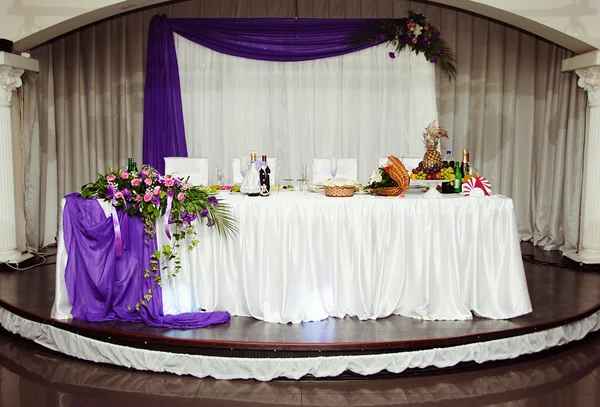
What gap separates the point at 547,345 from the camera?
451 centimetres

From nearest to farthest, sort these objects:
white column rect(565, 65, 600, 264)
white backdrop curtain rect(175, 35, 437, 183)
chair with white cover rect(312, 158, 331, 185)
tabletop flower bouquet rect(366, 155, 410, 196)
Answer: tabletop flower bouquet rect(366, 155, 410, 196) → chair with white cover rect(312, 158, 331, 185) → white column rect(565, 65, 600, 264) → white backdrop curtain rect(175, 35, 437, 183)

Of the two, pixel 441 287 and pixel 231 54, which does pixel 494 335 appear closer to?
pixel 441 287

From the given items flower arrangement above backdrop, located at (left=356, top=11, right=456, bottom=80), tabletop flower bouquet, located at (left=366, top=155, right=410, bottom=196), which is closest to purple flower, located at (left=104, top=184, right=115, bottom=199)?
tabletop flower bouquet, located at (left=366, top=155, right=410, bottom=196)

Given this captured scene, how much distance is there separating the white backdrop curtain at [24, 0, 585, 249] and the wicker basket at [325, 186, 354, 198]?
345 centimetres

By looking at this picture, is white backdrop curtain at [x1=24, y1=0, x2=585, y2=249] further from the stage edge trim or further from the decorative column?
the stage edge trim

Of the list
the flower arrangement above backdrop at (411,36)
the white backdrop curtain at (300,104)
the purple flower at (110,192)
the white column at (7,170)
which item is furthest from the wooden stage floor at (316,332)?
the flower arrangement above backdrop at (411,36)

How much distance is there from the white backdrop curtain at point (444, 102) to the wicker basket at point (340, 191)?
345cm

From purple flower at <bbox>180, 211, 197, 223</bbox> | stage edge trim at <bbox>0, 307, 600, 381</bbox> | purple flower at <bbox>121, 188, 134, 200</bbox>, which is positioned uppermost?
purple flower at <bbox>121, 188, 134, 200</bbox>

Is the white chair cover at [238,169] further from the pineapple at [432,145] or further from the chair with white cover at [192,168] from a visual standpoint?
the pineapple at [432,145]

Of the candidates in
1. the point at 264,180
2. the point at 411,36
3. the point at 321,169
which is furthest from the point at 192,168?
the point at 411,36

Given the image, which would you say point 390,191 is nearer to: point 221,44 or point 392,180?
point 392,180

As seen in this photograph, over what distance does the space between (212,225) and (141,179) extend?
59 cm

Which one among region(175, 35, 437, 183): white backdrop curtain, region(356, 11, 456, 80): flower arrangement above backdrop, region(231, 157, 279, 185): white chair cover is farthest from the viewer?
region(175, 35, 437, 183): white backdrop curtain

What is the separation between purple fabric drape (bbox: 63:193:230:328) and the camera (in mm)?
4512
